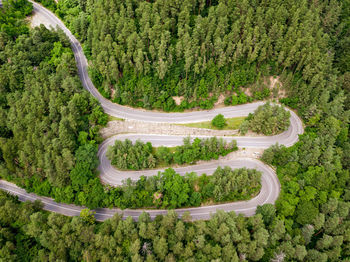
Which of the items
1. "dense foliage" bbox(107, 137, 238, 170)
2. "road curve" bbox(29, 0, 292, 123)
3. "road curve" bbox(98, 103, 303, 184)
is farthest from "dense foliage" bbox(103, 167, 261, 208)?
"road curve" bbox(29, 0, 292, 123)

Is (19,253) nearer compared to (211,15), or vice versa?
(19,253)

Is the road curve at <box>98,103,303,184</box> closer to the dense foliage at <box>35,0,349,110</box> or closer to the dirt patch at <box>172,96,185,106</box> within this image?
the dense foliage at <box>35,0,349,110</box>

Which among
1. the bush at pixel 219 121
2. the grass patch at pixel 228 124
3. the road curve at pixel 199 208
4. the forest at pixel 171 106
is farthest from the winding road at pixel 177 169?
the bush at pixel 219 121

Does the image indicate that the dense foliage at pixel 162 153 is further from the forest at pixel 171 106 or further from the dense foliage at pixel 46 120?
the forest at pixel 171 106

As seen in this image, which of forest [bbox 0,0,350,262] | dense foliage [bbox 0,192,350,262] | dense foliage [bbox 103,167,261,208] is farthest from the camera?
dense foliage [bbox 103,167,261,208]

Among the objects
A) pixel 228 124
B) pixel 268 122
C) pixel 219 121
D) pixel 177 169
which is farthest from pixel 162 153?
pixel 268 122

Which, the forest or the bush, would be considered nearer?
the forest

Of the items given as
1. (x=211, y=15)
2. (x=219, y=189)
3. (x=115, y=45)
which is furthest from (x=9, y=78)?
(x=219, y=189)

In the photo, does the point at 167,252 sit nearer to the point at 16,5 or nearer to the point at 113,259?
the point at 113,259
